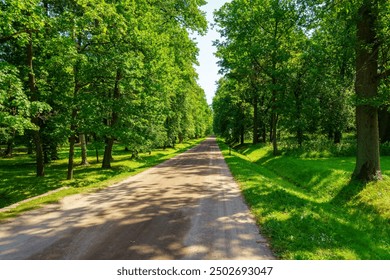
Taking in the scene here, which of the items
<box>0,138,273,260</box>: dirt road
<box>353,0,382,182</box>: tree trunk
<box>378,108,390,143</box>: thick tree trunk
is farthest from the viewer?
<box>378,108,390,143</box>: thick tree trunk

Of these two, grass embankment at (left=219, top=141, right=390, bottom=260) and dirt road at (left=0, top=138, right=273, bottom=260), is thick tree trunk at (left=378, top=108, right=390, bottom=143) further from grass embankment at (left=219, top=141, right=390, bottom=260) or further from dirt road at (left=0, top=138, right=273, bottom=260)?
dirt road at (left=0, top=138, right=273, bottom=260)

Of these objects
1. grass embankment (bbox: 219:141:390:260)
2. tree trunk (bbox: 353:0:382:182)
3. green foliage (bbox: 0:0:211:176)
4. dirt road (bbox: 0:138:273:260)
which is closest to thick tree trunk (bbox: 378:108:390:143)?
grass embankment (bbox: 219:141:390:260)

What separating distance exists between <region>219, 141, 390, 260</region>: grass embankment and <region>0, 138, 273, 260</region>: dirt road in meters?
0.67

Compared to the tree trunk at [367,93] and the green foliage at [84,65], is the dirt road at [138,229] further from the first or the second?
the tree trunk at [367,93]

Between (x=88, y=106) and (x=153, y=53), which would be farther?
(x=153, y=53)

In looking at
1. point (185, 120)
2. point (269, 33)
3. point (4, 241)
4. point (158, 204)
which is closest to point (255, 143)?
point (185, 120)

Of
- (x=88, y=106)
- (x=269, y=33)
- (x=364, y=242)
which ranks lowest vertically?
(x=364, y=242)

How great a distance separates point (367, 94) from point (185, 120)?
38032mm

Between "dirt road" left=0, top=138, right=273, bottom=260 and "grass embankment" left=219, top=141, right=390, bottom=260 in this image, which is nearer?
"dirt road" left=0, top=138, right=273, bottom=260

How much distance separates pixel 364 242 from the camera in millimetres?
7914

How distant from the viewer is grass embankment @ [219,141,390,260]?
6.97m

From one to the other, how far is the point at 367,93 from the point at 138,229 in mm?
12524

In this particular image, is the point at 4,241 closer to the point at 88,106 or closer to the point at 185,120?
the point at 88,106

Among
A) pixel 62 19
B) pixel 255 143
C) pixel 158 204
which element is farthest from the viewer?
pixel 255 143
